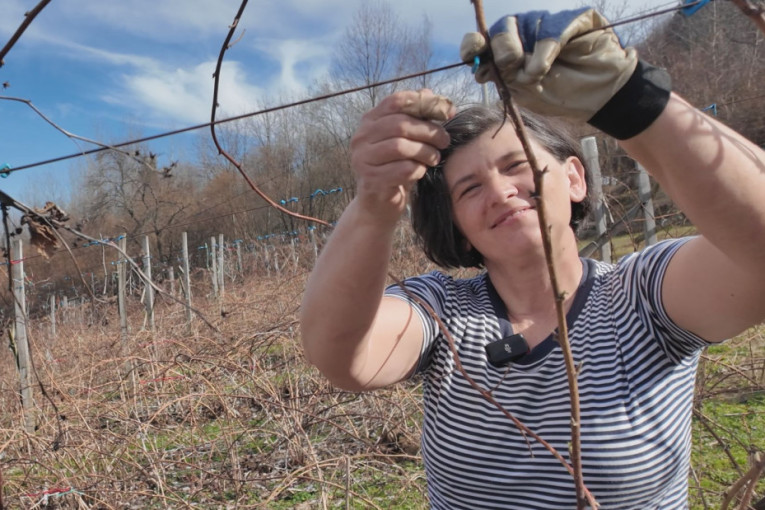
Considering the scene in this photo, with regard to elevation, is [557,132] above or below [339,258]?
above

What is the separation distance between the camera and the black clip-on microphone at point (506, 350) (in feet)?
3.60

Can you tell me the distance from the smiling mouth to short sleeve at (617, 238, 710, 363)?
9.7 inches

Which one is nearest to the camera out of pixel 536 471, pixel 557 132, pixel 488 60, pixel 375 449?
pixel 488 60

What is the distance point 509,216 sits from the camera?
1.08m

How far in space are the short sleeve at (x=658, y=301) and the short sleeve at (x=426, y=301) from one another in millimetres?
387

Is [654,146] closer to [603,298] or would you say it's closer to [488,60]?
[488,60]

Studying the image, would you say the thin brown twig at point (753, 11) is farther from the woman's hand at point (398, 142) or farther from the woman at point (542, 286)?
the woman's hand at point (398, 142)

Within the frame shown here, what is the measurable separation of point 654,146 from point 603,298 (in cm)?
46

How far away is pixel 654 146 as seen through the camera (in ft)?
2.46

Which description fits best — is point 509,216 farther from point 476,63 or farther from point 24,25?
point 24,25

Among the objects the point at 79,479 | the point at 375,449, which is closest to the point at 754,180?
the point at 375,449

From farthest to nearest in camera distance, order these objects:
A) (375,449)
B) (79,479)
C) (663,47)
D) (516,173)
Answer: (663,47)
(375,449)
(79,479)
(516,173)

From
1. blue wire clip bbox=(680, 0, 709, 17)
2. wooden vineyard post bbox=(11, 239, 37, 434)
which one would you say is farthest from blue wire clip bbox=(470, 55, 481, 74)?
wooden vineyard post bbox=(11, 239, 37, 434)

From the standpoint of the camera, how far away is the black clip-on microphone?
1098mm
